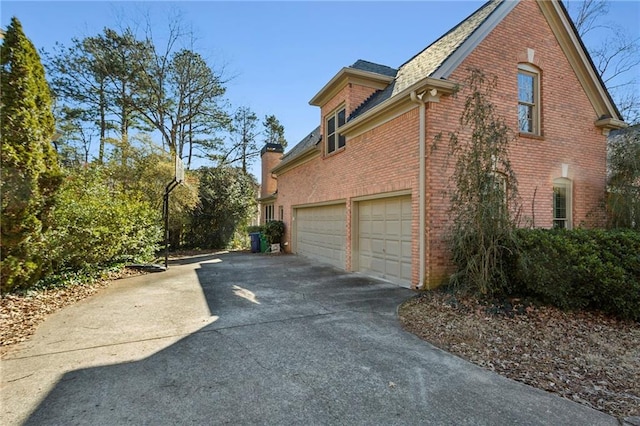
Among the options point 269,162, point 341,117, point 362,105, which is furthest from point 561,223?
point 269,162

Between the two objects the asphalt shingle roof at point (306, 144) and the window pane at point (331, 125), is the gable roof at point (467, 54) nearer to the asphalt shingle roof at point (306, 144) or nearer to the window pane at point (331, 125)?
the window pane at point (331, 125)

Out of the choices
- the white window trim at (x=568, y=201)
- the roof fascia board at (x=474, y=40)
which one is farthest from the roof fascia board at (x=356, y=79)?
the white window trim at (x=568, y=201)

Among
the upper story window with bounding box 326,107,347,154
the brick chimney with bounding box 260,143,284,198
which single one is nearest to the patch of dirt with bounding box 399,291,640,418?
the upper story window with bounding box 326,107,347,154

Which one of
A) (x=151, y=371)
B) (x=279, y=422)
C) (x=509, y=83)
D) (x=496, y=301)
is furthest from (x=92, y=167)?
(x=509, y=83)

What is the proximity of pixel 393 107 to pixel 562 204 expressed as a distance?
5.77 metres

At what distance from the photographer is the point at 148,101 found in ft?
63.5

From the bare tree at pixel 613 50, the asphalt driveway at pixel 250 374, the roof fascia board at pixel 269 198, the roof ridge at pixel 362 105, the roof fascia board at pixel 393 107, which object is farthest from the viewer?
the roof fascia board at pixel 269 198

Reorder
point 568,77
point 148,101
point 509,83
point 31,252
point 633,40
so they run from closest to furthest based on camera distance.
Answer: point 31,252 → point 509,83 → point 568,77 → point 633,40 → point 148,101

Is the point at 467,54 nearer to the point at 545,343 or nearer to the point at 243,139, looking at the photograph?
the point at 545,343

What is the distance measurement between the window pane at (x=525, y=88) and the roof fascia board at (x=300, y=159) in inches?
263

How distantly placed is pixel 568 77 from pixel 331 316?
9.74 meters

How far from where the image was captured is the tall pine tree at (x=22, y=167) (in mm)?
6016

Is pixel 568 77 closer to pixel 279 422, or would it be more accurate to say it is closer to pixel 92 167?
pixel 279 422

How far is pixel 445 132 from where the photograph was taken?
22.8 feet
